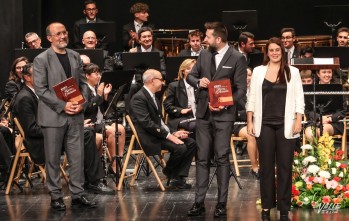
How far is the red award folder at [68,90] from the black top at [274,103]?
6.47 feet

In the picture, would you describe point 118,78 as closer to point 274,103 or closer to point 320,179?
point 274,103

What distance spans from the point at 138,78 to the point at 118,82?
1.94 metres

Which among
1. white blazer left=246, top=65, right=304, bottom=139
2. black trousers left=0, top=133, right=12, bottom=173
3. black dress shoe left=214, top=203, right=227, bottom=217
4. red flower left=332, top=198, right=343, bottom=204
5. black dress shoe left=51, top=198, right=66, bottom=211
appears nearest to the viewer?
white blazer left=246, top=65, right=304, bottom=139

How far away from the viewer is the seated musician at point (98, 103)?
34.5 ft

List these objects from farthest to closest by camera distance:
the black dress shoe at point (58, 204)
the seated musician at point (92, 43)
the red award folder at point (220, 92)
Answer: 1. the seated musician at point (92, 43)
2. the black dress shoe at point (58, 204)
3. the red award folder at point (220, 92)

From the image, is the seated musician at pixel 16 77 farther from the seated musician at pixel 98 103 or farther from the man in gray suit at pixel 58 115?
the man in gray suit at pixel 58 115

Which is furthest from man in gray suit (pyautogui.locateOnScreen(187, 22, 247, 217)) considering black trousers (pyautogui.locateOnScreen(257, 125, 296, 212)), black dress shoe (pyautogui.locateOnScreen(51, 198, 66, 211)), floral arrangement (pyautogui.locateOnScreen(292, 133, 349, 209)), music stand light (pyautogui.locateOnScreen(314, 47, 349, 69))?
music stand light (pyautogui.locateOnScreen(314, 47, 349, 69))

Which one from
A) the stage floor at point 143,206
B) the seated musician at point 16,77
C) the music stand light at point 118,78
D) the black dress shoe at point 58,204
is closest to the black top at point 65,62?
the music stand light at point 118,78

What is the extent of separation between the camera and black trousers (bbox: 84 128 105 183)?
10.2 m

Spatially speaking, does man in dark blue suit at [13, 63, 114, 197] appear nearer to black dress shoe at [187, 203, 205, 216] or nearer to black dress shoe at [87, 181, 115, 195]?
black dress shoe at [87, 181, 115, 195]

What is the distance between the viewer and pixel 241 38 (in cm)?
1316

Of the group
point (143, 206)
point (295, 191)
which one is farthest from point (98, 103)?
point (295, 191)

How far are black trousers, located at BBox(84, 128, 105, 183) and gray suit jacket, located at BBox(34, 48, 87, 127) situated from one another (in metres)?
0.89

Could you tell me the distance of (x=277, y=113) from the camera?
8453mm
